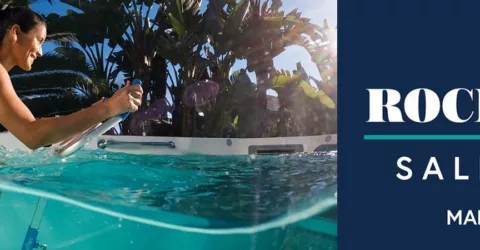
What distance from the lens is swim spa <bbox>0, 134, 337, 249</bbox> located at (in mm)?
1708

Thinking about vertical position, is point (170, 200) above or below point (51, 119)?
below

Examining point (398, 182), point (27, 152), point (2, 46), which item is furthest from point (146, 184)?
point (398, 182)

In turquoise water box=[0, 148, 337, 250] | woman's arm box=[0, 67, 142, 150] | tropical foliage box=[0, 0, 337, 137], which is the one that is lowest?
turquoise water box=[0, 148, 337, 250]

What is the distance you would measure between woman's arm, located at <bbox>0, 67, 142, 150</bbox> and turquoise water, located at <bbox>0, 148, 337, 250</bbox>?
2.03 ft

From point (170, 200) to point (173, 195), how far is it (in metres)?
0.04

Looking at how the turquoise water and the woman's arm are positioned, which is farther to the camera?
the turquoise water

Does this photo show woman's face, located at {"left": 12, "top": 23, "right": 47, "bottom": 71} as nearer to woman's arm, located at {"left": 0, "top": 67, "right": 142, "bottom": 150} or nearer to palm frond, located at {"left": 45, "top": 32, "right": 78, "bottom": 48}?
woman's arm, located at {"left": 0, "top": 67, "right": 142, "bottom": 150}

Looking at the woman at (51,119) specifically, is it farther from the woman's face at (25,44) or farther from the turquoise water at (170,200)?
the turquoise water at (170,200)

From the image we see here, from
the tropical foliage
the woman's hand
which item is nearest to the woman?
the woman's hand

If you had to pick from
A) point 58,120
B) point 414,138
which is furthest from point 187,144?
point 414,138

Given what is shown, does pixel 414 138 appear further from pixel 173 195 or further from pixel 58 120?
pixel 173 195

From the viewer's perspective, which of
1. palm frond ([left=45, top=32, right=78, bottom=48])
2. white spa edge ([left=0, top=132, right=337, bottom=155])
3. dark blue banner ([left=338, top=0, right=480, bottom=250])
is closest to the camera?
dark blue banner ([left=338, top=0, right=480, bottom=250])

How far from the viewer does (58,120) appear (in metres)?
1.40

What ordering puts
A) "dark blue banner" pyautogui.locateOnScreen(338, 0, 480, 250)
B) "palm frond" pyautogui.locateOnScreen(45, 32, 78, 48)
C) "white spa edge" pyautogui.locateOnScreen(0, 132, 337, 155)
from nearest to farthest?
"dark blue banner" pyautogui.locateOnScreen(338, 0, 480, 250)
"white spa edge" pyautogui.locateOnScreen(0, 132, 337, 155)
"palm frond" pyautogui.locateOnScreen(45, 32, 78, 48)
